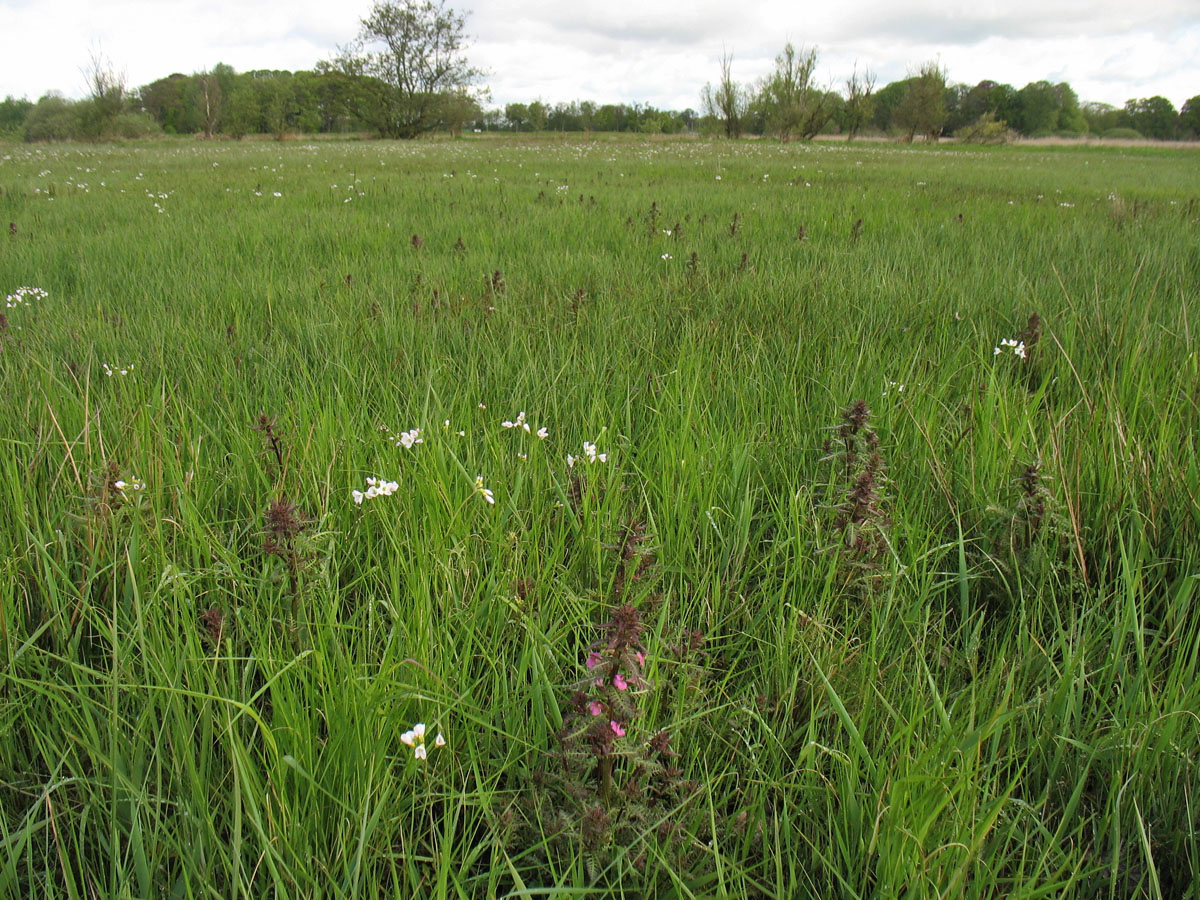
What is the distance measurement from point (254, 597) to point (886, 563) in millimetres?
1566

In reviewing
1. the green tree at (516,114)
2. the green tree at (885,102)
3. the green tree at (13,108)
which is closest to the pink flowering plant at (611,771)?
the green tree at (885,102)

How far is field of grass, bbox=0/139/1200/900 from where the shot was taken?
108 cm

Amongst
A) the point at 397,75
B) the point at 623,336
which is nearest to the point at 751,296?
the point at 623,336

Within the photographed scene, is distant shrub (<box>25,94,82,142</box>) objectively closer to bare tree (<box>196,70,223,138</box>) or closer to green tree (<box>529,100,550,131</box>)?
bare tree (<box>196,70,223,138</box>)

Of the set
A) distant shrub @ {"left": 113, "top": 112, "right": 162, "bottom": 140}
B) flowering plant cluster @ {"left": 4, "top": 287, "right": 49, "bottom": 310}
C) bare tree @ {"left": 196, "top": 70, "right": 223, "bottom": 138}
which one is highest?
bare tree @ {"left": 196, "top": 70, "right": 223, "bottom": 138}

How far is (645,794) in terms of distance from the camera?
117 centimetres

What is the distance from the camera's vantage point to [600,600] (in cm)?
162

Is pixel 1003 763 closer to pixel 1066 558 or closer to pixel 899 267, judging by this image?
pixel 1066 558

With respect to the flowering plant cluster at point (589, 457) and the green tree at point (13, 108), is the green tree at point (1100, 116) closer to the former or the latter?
the flowering plant cluster at point (589, 457)

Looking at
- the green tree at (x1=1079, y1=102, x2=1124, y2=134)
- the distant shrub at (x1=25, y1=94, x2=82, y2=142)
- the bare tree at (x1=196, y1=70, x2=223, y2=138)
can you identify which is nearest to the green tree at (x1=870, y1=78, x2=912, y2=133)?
the green tree at (x1=1079, y1=102, x2=1124, y2=134)

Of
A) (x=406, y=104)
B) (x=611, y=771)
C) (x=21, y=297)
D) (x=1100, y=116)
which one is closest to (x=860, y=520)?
A: (x=611, y=771)

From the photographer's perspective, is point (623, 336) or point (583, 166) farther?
point (583, 166)

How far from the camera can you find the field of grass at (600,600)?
1075 mm

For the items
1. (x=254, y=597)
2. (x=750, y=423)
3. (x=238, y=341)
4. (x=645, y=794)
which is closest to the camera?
(x=645, y=794)
